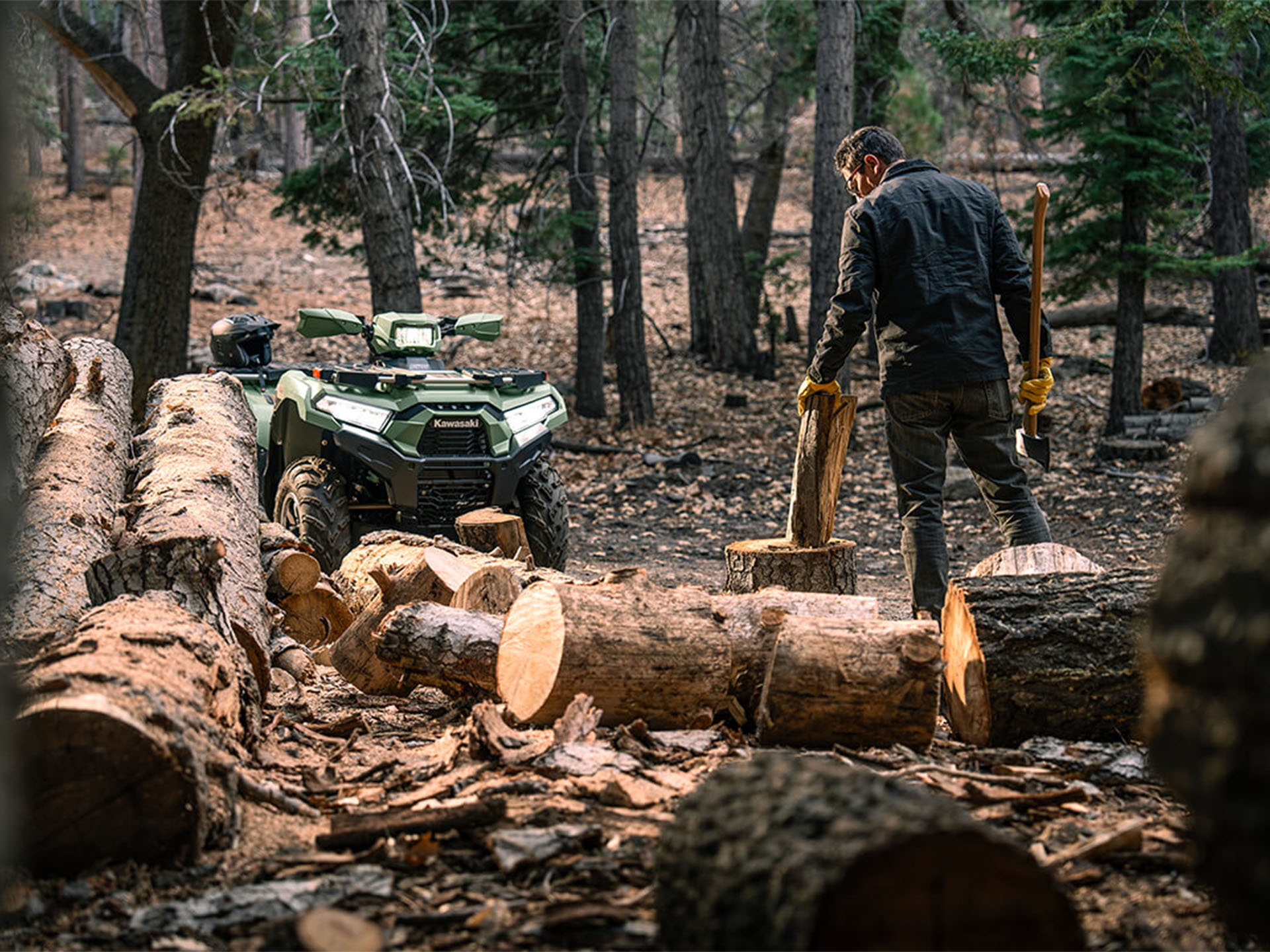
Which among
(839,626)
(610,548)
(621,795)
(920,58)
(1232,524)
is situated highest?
(920,58)

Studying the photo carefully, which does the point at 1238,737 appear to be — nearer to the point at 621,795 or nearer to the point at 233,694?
the point at 621,795

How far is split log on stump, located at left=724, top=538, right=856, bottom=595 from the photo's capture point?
18.1 ft

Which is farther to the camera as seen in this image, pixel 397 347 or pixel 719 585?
pixel 719 585

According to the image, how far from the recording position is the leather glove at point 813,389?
221 inches

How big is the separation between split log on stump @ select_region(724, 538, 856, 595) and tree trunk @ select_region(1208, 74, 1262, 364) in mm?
11266

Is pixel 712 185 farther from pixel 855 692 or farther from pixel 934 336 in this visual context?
pixel 855 692

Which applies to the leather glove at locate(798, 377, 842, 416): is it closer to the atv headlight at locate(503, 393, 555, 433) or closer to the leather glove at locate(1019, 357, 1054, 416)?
the leather glove at locate(1019, 357, 1054, 416)

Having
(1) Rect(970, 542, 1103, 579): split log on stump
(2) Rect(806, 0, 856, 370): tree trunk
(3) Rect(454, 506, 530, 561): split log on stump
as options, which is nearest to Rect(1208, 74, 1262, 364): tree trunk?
(2) Rect(806, 0, 856, 370): tree trunk

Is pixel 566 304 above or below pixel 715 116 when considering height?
below

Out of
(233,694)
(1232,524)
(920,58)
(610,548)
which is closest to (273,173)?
(920,58)

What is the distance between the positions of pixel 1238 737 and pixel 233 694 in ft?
9.66

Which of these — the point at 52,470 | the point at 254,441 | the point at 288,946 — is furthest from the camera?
the point at 254,441

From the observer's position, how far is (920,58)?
71.9 ft

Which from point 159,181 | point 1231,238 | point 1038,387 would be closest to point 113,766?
point 1038,387
